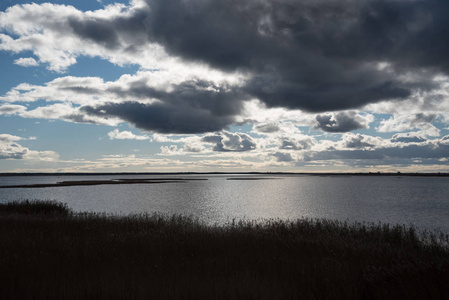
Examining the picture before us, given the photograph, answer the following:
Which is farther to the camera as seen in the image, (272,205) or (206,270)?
(272,205)

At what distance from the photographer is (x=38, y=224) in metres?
18.2

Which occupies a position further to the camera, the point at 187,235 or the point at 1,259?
the point at 187,235

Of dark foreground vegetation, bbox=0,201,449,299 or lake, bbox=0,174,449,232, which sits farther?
lake, bbox=0,174,449,232

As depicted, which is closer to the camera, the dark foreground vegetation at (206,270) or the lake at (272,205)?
the dark foreground vegetation at (206,270)

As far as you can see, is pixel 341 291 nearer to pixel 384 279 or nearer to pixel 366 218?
pixel 384 279

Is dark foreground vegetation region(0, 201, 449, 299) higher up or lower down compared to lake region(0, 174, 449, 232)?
higher up

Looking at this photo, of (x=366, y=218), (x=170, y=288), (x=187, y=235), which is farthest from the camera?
(x=366, y=218)

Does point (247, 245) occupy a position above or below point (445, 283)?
below

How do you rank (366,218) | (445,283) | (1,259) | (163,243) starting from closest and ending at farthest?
(445,283) < (1,259) < (163,243) < (366,218)

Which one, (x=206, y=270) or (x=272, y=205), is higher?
(x=206, y=270)

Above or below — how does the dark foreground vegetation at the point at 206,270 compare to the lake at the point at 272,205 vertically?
above

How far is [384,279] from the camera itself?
7.08 metres

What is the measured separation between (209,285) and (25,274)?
4772 mm

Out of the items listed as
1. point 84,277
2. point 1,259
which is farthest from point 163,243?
point 1,259
